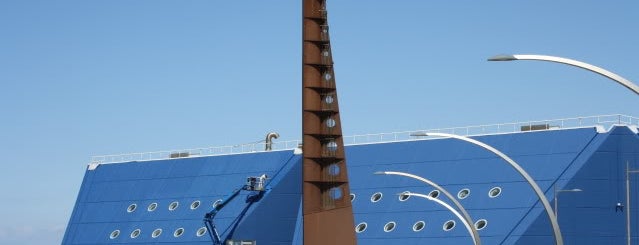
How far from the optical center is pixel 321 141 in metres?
56.2

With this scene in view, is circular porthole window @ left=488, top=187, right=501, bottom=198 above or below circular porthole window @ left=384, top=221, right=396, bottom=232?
above

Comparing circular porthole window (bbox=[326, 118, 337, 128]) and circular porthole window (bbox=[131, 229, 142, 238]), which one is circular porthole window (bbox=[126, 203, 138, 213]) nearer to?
circular porthole window (bbox=[131, 229, 142, 238])

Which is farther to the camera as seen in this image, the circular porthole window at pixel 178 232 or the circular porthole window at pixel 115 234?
the circular porthole window at pixel 115 234

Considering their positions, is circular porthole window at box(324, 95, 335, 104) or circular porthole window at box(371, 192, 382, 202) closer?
circular porthole window at box(324, 95, 335, 104)

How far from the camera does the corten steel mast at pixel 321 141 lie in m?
55.4

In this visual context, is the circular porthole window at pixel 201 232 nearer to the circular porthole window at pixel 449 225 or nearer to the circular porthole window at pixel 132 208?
the circular porthole window at pixel 132 208

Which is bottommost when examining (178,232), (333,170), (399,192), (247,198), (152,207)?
(333,170)

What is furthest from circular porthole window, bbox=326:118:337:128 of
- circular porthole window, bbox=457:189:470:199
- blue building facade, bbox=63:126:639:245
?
circular porthole window, bbox=457:189:470:199

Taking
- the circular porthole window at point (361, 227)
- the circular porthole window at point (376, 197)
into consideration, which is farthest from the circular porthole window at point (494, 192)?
the circular porthole window at point (361, 227)

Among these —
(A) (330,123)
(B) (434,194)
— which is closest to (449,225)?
(B) (434,194)

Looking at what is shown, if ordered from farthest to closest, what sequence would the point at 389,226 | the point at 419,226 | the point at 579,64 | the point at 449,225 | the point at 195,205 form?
1. the point at 195,205
2. the point at 389,226
3. the point at 419,226
4. the point at 449,225
5. the point at 579,64

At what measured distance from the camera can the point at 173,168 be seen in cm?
9919

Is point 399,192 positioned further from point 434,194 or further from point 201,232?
point 201,232

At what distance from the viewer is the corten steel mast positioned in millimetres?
55375
